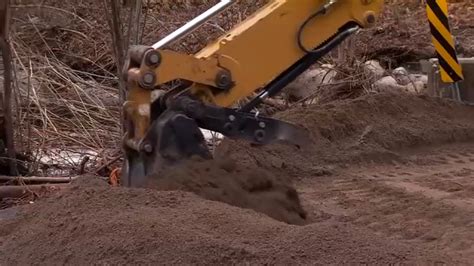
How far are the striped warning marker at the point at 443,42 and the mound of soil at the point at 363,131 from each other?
0.39m

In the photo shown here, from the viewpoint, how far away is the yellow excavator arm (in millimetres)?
6105

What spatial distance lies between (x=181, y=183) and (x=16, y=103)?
12.1 ft

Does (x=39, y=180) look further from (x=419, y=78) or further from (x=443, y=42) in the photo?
(x=419, y=78)

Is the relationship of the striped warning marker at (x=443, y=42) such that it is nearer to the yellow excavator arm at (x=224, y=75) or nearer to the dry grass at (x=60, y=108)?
the yellow excavator arm at (x=224, y=75)

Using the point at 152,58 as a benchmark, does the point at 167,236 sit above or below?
below

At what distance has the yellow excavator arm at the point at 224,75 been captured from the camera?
611cm

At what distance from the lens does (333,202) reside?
267 inches

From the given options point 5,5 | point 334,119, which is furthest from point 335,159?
point 5,5

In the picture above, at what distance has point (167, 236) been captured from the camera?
4.69 metres

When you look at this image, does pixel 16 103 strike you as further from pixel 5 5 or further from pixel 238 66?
pixel 238 66

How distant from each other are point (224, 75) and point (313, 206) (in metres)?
1.11

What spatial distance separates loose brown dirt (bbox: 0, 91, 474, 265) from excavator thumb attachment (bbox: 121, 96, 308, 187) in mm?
129

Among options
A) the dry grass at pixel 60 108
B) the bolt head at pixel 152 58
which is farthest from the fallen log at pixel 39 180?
the bolt head at pixel 152 58

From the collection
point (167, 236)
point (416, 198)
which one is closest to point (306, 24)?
point (416, 198)
